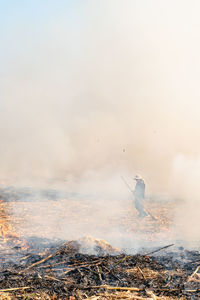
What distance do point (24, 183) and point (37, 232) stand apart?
820cm

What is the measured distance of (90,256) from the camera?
23.3 feet

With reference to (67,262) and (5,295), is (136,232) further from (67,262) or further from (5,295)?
(5,295)

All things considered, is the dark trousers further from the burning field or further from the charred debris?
the charred debris

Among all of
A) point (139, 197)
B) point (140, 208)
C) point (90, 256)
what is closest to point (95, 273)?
point (90, 256)

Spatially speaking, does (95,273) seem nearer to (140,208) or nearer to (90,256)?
(90,256)

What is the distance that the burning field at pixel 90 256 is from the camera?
554 centimetres

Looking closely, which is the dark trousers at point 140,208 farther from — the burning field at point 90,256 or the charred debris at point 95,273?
the charred debris at point 95,273

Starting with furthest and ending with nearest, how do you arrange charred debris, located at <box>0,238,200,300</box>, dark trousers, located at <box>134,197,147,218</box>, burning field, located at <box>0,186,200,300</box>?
dark trousers, located at <box>134,197,147,218</box> < burning field, located at <box>0,186,200,300</box> < charred debris, located at <box>0,238,200,300</box>

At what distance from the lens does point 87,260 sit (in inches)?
270

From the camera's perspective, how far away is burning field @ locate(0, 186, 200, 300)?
554cm

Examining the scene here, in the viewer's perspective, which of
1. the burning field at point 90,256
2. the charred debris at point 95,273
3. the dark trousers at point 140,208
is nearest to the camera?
→ the charred debris at point 95,273

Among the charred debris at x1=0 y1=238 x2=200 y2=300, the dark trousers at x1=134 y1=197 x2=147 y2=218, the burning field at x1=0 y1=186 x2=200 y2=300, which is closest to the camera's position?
the charred debris at x1=0 y1=238 x2=200 y2=300

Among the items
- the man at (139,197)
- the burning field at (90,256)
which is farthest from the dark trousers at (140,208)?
the burning field at (90,256)

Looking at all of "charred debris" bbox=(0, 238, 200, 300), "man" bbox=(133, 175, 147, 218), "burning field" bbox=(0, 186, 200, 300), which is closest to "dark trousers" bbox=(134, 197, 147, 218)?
"man" bbox=(133, 175, 147, 218)
